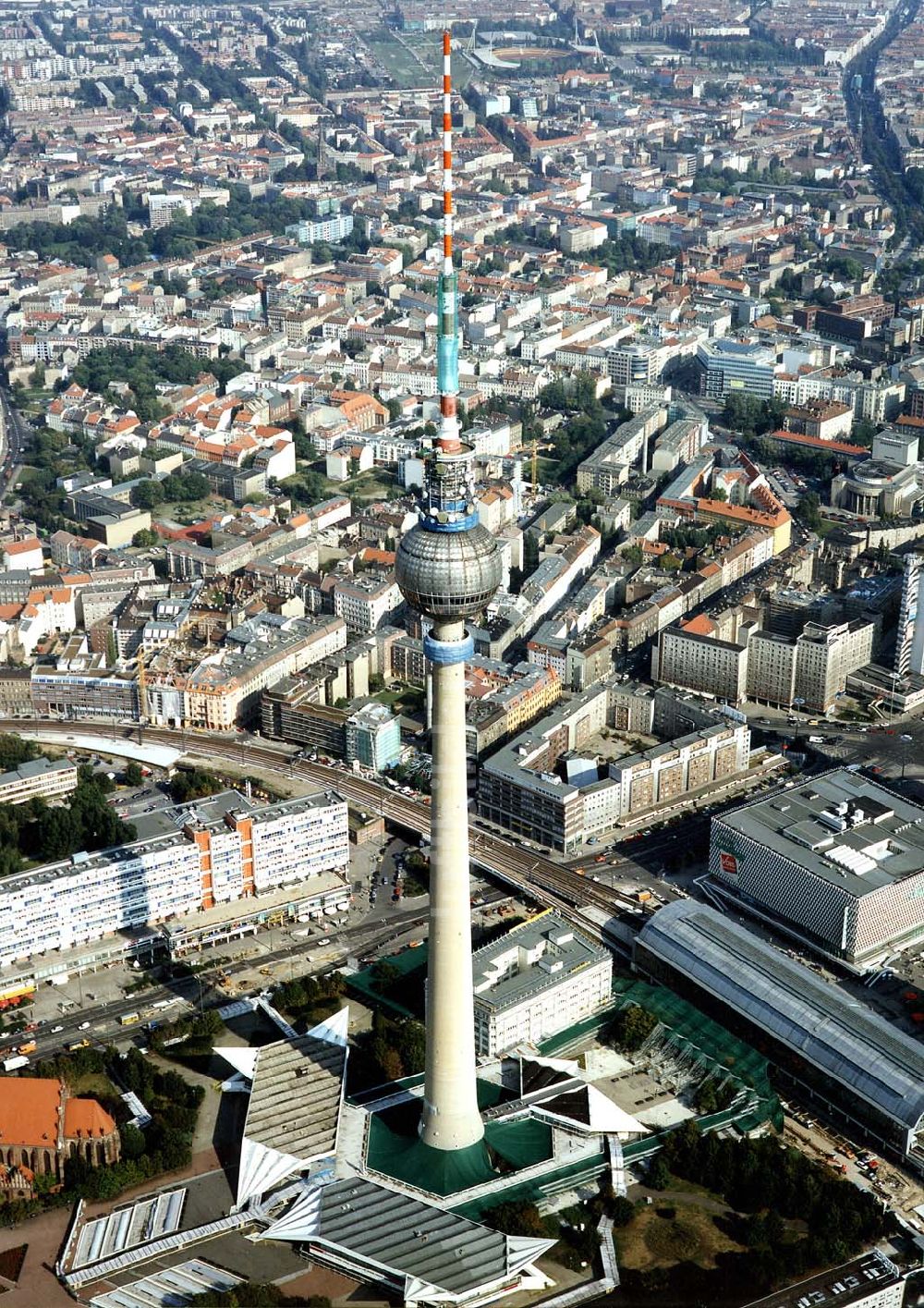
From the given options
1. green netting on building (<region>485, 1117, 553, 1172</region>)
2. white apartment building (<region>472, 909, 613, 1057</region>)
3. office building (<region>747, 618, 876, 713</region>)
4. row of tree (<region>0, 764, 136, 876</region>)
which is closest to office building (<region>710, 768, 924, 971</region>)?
white apartment building (<region>472, 909, 613, 1057</region>)

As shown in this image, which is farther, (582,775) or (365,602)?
(365,602)

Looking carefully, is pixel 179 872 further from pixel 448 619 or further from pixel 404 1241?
pixel 404 1241

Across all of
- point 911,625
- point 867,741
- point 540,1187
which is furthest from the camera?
point 911,625

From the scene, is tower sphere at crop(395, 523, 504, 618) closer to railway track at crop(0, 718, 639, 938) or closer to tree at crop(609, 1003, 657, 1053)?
tree at crop(609, 1003, 657, 1053)

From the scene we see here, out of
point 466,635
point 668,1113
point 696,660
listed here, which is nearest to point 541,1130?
point 668,1113

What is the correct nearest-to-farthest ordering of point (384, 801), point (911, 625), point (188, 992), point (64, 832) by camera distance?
point (188, 992) → point (64, 832) → point (384, 801) → point (911, 625)

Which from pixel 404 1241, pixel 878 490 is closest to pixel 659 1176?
pixel 404 1241
